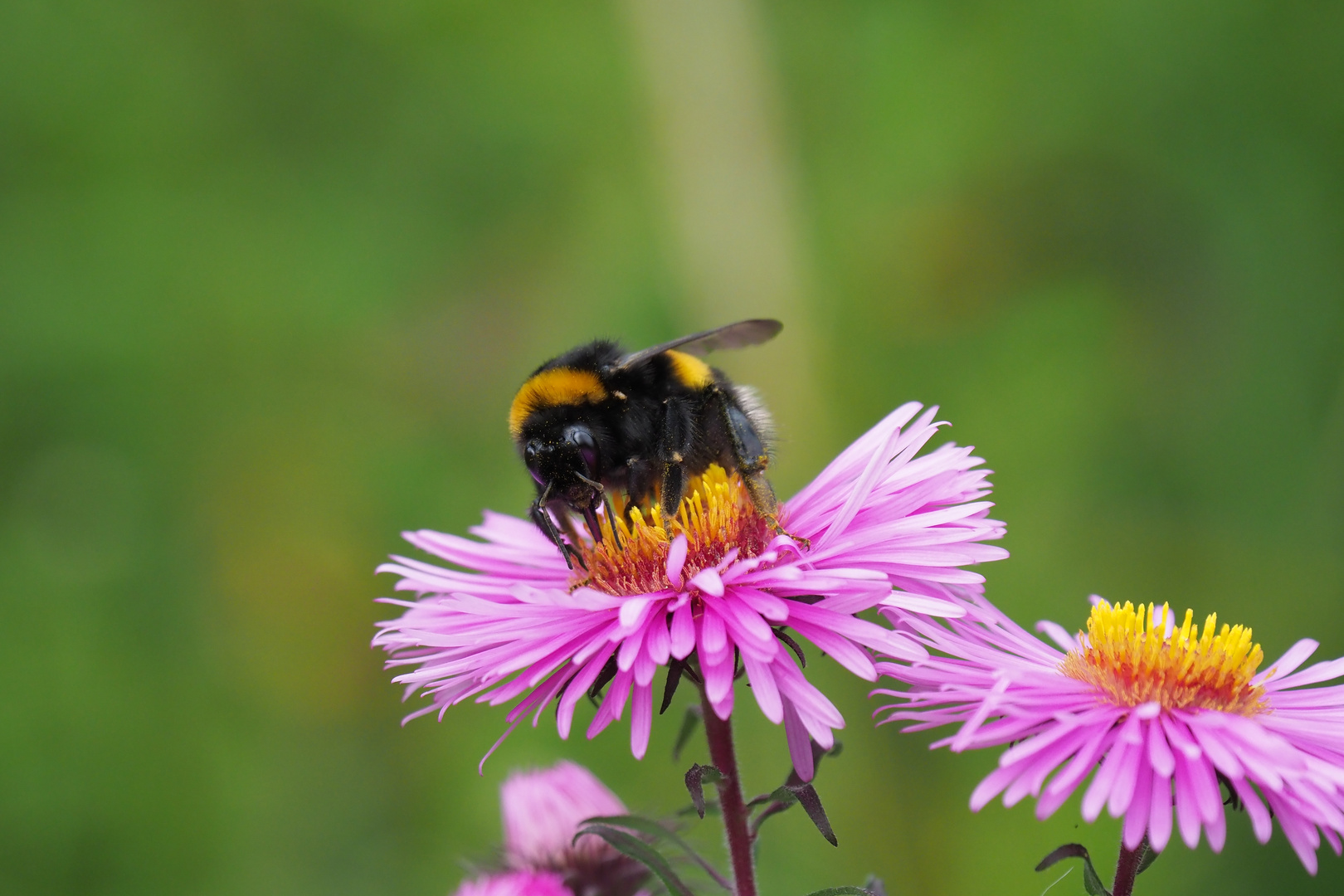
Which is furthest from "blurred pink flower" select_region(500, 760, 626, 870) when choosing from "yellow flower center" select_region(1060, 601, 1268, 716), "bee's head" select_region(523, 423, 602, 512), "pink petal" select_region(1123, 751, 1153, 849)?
"pink petal" select_region(1123, 751, 1153, 849)

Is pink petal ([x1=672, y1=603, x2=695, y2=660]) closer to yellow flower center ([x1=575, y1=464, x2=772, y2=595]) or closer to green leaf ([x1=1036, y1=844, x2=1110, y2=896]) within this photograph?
yellow flower center ([x1=575, y1=464, x2=772, y2=595])

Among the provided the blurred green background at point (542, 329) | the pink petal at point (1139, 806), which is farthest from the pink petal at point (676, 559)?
the blurred green background at point (542, 329)

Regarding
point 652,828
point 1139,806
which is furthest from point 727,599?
point 1139,806

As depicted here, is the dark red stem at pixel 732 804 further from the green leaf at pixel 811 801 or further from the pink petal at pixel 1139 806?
the pink petal at pixel 1139 806

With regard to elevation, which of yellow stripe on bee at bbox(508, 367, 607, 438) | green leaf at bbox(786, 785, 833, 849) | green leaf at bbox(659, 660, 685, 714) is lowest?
green leaf at bbox(786, 785, 833, 849)

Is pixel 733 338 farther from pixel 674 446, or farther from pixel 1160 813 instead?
pixel 1160 813

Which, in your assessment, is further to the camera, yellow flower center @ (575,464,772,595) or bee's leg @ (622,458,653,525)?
bee's leg @ (622,458,653,525)

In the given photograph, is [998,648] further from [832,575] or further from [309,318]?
[309,318]

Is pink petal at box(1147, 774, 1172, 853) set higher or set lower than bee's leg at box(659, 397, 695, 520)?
lower
